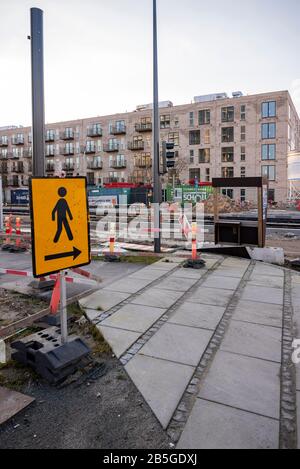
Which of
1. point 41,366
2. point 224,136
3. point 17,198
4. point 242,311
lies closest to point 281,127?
point 224,136

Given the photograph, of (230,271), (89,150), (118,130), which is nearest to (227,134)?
(118,130)

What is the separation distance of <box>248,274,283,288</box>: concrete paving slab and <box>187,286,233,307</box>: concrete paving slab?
99 cm

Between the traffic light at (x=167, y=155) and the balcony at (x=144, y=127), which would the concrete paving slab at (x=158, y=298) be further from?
the balcony at (x=144, y=127)

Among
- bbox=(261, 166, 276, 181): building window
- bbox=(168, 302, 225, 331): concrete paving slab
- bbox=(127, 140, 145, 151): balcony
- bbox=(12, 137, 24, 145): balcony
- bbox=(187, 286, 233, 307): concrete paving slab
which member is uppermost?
bbox=(12, 137, 24, 145): balcony

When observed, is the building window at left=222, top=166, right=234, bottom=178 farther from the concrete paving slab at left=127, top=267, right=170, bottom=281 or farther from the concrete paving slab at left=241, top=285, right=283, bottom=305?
the concrete paving slab at left=241, top=285, right=283, bottom=305

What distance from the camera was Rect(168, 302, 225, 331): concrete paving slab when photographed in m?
5.21

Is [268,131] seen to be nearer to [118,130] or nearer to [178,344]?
[118,130]

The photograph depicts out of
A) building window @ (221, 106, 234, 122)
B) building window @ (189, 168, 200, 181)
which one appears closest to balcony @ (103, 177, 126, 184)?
building window @ (189, 168, 200, 181)

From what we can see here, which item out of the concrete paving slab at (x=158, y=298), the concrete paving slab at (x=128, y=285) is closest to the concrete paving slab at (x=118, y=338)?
the concrete paving slab at (x=158, y=298)

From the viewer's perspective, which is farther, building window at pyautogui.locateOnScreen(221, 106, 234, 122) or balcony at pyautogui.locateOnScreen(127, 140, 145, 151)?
balcony at pyautogui.locateOnScreen(127, 140, 145, 151)

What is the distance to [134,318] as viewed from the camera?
17.7 ft

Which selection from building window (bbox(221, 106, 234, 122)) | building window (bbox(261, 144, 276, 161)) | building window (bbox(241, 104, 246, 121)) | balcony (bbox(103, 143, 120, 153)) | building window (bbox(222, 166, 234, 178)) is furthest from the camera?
balcony (bbox(103, 143, 120, 153))

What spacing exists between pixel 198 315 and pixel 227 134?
47.8 metres

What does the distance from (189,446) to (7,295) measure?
510 centimetres
